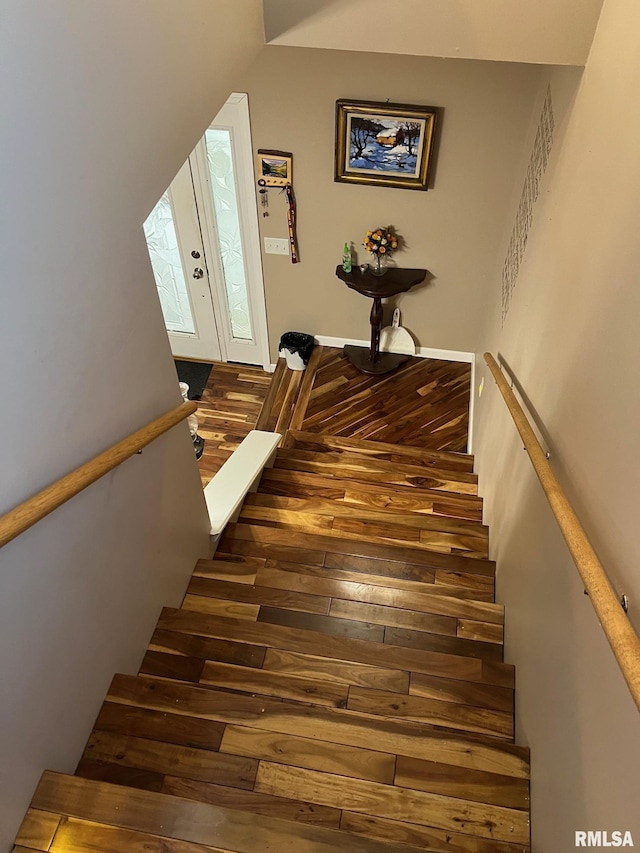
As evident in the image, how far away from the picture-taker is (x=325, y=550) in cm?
292

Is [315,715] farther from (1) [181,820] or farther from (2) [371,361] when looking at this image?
(2) [371,361]

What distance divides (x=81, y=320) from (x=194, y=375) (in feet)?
12.6

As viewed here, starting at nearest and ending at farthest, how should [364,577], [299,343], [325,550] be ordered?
[364,577], [325,550], [299,343]

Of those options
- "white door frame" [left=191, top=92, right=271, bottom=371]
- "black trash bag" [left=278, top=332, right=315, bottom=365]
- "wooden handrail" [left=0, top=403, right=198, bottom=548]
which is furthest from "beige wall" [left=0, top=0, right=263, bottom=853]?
"black trash bag" [left=278, top=332, right=315, bottom=365]

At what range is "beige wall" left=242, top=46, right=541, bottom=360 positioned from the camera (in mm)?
3801

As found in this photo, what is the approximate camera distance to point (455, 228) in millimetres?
4418

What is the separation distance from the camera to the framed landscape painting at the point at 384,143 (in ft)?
12.8

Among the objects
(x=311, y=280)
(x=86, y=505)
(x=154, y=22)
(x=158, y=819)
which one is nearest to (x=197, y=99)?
(x=154, y=22)

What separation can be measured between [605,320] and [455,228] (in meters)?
2.94

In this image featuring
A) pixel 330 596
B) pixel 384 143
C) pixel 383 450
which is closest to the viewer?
pixel 330 596

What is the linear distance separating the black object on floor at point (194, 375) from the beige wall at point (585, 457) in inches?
125

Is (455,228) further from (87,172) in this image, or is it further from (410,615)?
(87,172)

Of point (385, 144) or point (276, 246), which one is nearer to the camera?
point (385, 144)

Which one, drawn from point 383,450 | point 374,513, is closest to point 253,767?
point 374,513
